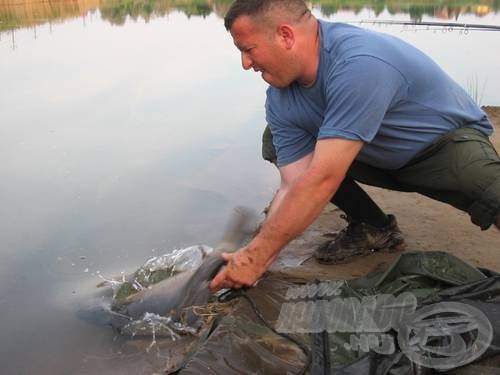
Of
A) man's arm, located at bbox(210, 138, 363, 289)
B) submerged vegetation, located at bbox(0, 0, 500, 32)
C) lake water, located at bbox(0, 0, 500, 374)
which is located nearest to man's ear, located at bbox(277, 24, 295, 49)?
man's arm, located at bbox(210, 138, 363, 289)

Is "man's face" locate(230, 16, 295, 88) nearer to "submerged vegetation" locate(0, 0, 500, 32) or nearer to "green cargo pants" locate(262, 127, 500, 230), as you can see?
"green cargo pants" locate(262, 127, 500, 230)

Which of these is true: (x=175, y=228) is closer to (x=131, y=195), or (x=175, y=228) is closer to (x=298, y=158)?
(x=131, y=195)

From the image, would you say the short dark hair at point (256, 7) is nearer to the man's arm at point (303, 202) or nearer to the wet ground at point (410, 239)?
the man's arm at point (303, 202)

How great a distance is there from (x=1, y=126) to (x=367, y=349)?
19.0 ft

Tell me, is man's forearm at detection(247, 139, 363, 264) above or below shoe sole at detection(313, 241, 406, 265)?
above

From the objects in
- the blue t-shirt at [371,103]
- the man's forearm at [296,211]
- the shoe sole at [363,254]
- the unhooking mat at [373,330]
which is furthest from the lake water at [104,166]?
the blue t-shirt at [371,103]

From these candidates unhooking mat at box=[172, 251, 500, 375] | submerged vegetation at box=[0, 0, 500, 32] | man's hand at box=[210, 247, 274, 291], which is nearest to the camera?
unhooking mat at box=[172, 251, 500, 375]

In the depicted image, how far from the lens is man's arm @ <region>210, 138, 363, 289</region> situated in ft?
7.48

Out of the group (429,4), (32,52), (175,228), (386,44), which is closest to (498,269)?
(386,44)

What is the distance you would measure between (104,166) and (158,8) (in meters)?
21.9

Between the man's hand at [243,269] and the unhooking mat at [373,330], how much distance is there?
0.49 ft

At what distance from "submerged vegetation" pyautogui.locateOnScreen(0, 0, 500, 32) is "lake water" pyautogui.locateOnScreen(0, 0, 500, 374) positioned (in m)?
4.67

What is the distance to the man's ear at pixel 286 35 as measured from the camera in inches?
93.3

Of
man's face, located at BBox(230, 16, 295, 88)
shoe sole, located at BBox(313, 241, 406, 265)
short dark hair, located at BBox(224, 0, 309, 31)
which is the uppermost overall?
short dark hair, located at BBox(224, 0, 309, 31)
